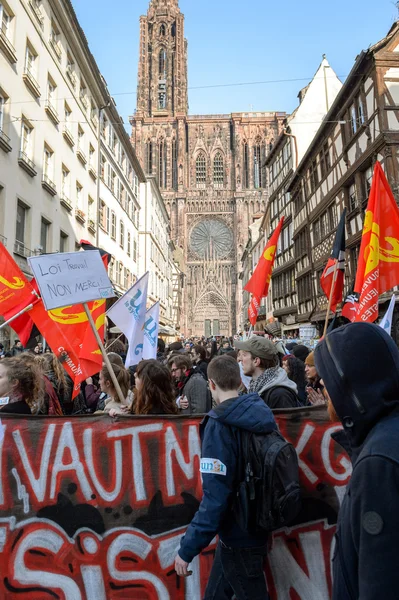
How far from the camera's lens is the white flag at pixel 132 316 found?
5.66 meters

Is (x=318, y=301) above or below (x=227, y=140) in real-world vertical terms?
below

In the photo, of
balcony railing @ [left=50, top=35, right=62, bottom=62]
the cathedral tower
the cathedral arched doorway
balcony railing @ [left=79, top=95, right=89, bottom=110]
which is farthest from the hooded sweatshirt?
the cathedral tower

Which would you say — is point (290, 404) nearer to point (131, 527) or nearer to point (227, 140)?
point (131, 527)

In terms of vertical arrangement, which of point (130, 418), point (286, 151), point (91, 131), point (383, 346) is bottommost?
point (130, 418)

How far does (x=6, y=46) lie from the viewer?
12562 mm

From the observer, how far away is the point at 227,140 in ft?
242

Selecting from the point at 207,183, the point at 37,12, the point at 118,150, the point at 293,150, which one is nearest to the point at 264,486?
the point at 37,12

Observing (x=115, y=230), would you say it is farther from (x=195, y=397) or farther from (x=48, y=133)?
(x=195, y=397)

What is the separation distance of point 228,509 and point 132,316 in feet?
12.8

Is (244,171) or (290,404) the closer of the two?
(290,404)

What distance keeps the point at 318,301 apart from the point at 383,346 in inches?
790

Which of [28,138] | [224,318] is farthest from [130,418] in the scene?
[224,318]

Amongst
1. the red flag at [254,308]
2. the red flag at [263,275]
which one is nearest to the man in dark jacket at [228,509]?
the red flag at [254,308]

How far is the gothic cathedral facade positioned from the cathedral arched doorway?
167mm
